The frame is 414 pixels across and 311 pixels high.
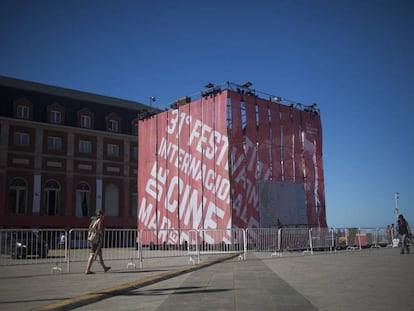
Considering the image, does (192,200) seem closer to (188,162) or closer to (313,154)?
(188,162)

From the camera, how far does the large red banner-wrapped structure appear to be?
2342cm

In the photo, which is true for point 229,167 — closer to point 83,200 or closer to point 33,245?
point 33,245

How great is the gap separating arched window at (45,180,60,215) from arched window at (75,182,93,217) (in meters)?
1.75

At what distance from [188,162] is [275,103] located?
678 cm

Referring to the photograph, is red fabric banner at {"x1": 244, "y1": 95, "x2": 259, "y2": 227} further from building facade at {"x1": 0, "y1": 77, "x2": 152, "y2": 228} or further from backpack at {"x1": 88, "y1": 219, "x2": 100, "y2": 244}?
backpack at {"x1": 88, "y1": 219, "x2": 100, "y2": 244}

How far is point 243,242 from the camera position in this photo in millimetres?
15836

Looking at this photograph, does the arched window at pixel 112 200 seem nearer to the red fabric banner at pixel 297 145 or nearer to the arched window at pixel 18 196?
the arched window at pixel 18 196

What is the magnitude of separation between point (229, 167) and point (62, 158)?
20114mm

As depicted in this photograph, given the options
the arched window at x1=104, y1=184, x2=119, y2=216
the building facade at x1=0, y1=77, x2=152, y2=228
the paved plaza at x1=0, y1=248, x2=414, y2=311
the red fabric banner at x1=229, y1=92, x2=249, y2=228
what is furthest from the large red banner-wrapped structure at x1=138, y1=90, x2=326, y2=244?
the paved plaza at x1=0, y1=248, x2=414, y2=311

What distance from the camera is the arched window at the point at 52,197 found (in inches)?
1420

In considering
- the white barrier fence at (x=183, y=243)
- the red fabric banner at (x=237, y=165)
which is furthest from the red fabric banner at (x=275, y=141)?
the white barrier fence at (x=183, y=243)

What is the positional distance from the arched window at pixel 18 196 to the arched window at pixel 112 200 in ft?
24.1

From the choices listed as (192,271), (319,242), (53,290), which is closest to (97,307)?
(53,290)

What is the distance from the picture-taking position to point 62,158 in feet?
122
